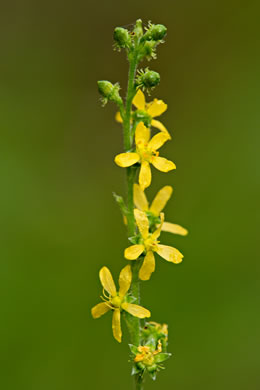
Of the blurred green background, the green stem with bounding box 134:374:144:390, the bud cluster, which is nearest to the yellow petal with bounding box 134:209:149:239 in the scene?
the bud cluster

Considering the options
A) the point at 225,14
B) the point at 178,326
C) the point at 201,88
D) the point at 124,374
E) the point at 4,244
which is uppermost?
the point at 225,14

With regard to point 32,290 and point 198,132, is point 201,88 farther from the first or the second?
point 32,290

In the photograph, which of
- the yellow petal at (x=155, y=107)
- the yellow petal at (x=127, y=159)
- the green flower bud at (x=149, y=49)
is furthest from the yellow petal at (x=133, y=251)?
the green flower bud at (x=149, y=49)

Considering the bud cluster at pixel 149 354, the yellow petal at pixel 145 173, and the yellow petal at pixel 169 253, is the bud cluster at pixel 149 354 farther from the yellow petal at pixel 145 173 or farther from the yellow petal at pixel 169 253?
the yellow petal at pixel 145 173

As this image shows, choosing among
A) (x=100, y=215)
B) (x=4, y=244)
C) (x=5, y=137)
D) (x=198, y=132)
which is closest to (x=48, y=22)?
(x=5, y=137)

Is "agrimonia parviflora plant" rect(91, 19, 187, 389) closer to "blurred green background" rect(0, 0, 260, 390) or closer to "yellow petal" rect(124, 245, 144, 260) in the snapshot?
"yellow petal" rect(124, 245, 144, 260)

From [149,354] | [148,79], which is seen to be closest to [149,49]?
[148,79]
